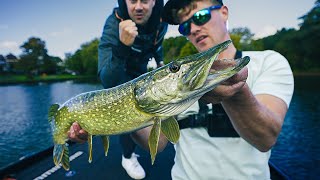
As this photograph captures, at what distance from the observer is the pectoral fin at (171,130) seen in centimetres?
144

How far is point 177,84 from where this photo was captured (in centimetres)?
134

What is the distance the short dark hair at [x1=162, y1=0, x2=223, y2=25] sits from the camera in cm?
235

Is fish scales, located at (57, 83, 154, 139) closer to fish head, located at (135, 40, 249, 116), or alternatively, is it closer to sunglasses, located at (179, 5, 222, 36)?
fish head, located at (135, 40, 249, 116)

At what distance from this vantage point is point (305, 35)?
45.3 m

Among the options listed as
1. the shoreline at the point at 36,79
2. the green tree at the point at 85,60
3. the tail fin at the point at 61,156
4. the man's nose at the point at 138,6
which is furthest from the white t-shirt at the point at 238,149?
the green tree at the point at 85,60

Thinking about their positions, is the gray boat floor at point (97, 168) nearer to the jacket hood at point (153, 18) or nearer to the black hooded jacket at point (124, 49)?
the black hooded jacket at point (124, 49)

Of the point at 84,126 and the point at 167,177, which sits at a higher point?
the point at 84,126

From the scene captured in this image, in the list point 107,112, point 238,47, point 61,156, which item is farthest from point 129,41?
point 238,47

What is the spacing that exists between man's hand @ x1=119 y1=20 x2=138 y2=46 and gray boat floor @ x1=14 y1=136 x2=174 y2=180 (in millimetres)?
2720

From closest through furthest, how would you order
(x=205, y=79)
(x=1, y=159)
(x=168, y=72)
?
(x=205, y=79) < (x=168, y=72) < (x=1, y=159)

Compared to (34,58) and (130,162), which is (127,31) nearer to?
(130,162)

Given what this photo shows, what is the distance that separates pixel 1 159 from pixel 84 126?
1086 centimetres

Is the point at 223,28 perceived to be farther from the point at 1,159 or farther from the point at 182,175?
the point at 1,159

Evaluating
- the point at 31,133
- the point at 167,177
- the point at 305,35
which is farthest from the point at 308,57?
the point at 167,177
